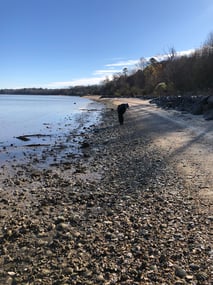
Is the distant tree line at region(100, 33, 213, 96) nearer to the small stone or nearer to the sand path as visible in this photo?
the sand path

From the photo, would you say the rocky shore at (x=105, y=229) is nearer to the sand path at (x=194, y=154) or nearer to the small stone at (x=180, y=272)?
the small stone at (x=180, y=272)

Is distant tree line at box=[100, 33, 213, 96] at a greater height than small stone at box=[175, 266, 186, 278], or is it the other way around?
distant tree line at box=[100, 33, 213, 96]

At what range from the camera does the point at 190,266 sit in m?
4.69

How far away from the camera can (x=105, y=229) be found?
621cm

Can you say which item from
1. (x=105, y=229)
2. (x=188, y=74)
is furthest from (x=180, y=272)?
(x=188, y=74)

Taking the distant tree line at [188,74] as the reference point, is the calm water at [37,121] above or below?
below

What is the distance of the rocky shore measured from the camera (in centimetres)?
465

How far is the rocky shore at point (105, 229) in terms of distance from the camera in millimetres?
4652

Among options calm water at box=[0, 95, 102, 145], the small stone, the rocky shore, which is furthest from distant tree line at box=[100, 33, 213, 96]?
the small stone

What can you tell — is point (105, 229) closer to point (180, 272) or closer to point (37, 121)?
point (180, 272)

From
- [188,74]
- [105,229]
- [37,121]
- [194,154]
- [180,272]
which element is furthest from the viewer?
[188,74]

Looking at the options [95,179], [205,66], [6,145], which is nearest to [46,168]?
[95,179]

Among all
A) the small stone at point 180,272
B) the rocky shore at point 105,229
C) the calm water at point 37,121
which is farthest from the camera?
the calm water at point 37,121

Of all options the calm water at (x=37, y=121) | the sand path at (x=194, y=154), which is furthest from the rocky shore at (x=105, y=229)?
the calm water at (x=37, y=121)
